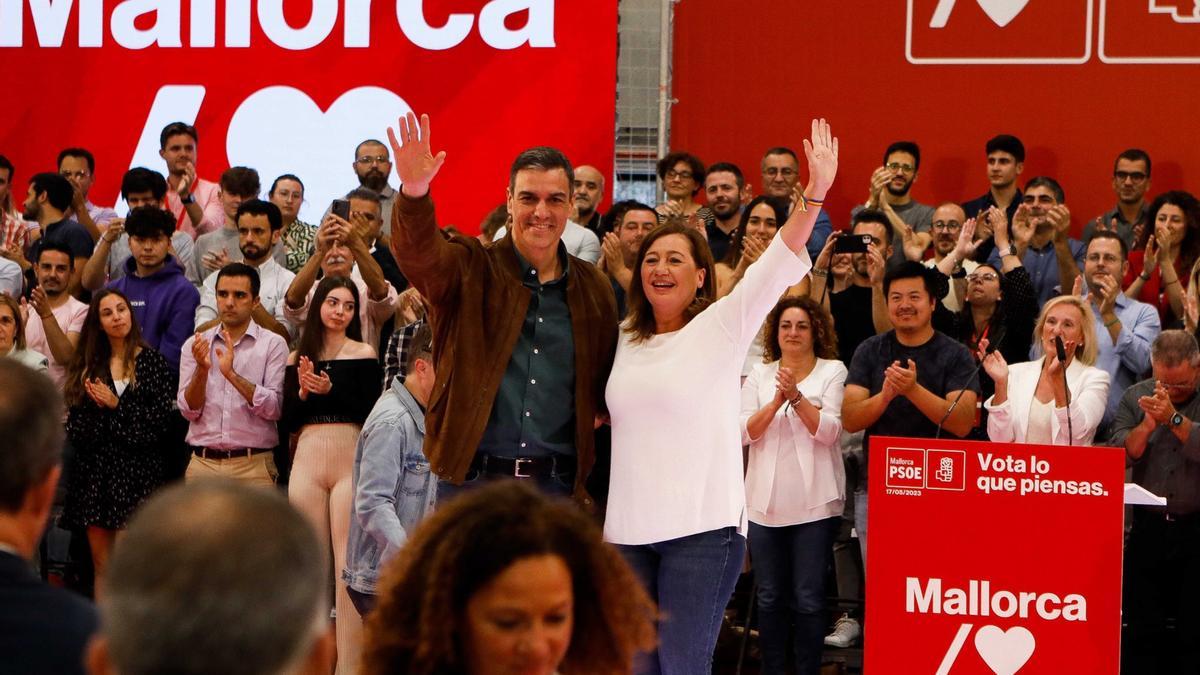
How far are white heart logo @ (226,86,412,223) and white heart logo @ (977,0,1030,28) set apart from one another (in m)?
3.59

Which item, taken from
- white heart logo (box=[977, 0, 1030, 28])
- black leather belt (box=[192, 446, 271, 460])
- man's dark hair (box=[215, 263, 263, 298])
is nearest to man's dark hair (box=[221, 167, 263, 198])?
man's dark hair (box=[215, 263, 263, 298])

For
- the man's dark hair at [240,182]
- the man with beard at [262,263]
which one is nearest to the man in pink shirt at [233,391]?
the man with beard at [262,263]

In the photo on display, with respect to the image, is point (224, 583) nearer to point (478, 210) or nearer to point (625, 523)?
point (625, 523)

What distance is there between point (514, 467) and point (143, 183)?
19.1ft

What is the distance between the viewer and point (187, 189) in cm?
952

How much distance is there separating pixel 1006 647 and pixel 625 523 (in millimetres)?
1826

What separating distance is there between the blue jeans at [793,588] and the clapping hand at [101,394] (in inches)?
122

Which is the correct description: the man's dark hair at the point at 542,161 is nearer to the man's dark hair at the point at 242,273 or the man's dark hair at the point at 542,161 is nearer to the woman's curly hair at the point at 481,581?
the woman's curly hair at the point at 481,581

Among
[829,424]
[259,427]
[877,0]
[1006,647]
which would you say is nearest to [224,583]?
[1006,647]

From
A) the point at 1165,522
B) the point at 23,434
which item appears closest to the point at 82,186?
the point at 1165,522

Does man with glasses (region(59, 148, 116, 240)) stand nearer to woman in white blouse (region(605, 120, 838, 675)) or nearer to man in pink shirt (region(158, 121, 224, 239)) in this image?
man in pink shirt (region(158, 121, 224, 239))

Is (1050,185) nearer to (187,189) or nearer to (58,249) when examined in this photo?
(187,189)

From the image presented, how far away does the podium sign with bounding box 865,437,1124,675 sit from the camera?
216 inches

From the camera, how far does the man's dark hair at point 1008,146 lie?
907 cm
